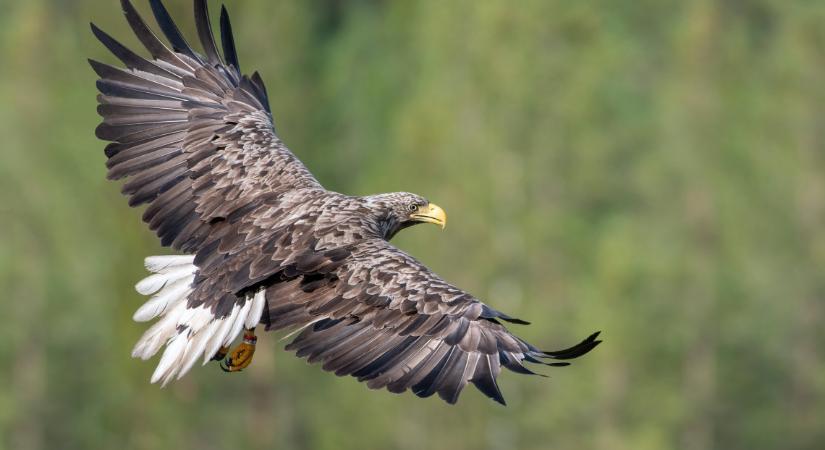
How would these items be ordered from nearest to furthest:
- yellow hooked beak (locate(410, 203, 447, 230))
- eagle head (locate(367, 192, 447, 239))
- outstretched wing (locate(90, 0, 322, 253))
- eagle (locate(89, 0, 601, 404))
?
eagle (locate(89, 0, 601, 404))
outstretched wing (locate(90, 0, 322, 253))
eagle head (locate(367, 192, 447, 239))
yellow hooked beak (locate(410, 203, 447, 230))

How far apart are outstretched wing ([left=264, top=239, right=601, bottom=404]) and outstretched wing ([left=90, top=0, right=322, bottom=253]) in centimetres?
139

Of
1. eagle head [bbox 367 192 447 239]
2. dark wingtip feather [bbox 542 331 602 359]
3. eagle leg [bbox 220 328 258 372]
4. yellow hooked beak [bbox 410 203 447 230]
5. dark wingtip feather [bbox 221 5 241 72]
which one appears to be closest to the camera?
dark wingtip feather [bbox 542 331 602 359]

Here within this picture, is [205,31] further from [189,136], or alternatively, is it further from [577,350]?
[577,350]

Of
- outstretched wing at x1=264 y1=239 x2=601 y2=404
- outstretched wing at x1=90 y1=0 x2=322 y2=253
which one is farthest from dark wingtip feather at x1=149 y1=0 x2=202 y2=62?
outstretched wing at x1=264 y1=239 x2=601 y2=404

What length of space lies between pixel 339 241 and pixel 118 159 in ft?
7.45

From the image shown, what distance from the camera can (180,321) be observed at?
1397 cm

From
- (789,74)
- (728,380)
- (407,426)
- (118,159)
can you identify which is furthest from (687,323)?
(118,159)

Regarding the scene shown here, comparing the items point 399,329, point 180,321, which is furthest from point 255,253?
point 399,329

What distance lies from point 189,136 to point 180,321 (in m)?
1.84

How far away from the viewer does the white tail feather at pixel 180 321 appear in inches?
537

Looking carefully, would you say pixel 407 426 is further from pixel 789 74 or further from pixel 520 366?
pixel 520 366

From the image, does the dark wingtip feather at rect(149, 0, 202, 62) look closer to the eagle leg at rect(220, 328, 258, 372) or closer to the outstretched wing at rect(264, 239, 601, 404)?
the eagle leg at rect(220, 328, 258, 372)

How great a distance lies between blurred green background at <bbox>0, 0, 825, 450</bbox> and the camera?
107ft

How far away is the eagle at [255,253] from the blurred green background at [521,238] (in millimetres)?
12936
